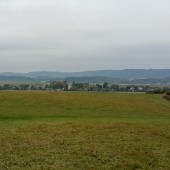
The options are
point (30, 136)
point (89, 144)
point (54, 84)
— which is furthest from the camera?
point (54, 84)

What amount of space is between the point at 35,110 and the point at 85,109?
8034mm

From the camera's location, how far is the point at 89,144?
21.1 metres

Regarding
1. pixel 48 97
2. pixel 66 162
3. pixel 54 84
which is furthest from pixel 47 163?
pixel 54 84

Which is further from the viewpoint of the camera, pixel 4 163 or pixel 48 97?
pixel 48 97

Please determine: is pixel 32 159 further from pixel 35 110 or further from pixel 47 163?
pixel 35 110

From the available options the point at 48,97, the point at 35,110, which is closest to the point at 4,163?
the point at 35,110

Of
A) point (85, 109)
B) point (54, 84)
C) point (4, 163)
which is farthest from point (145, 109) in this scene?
point (54, 84)

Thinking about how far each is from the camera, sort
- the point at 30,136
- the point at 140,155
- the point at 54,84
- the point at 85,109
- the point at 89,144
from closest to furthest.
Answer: the point at 140,155 → the point at 89,144 → the point at 30,136 → the point at 85,109 → the point at 54,84

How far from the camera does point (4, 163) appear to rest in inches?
631

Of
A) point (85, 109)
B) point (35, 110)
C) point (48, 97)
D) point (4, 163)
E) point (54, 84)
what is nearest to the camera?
point (4, 163)

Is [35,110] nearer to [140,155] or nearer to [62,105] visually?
[62,105]

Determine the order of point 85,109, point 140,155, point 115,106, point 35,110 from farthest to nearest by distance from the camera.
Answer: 1. point 115,106
2. point 85,109
3. point 35,110
4. point 140,155

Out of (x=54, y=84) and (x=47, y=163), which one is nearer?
(x=47, y=163)

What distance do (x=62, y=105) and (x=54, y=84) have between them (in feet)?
338
